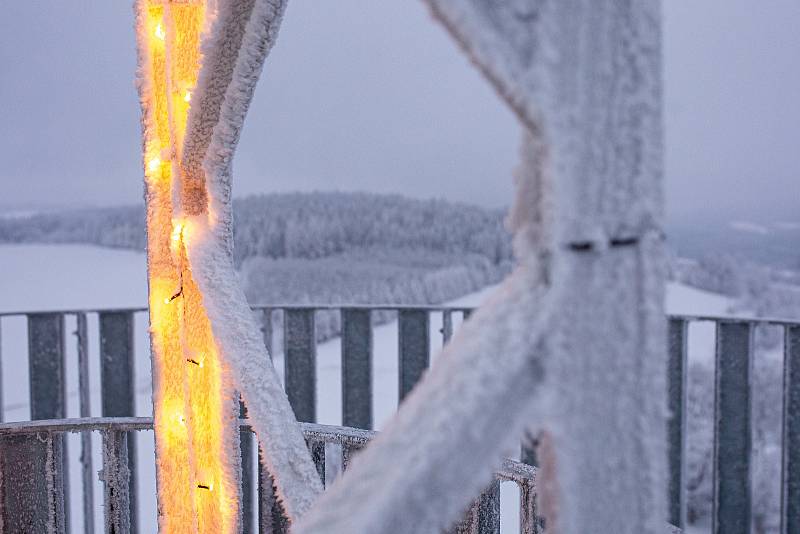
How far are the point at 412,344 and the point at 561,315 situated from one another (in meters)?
2.23

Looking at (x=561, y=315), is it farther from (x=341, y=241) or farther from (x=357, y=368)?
(x=341, y=241)

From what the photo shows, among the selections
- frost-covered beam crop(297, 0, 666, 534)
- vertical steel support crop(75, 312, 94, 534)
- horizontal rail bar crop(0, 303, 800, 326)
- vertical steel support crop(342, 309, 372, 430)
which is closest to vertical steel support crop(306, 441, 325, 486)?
frost-covered beam crop(297, 0, 666, 534)

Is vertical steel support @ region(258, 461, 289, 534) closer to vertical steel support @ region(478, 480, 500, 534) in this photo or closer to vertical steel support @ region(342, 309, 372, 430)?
vertical steel support @ region(478, 480, 500, 534)

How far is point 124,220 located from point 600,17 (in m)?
3.24

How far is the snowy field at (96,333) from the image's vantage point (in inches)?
96.9

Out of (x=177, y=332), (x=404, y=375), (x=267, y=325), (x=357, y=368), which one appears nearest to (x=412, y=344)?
(x=404, y=375)

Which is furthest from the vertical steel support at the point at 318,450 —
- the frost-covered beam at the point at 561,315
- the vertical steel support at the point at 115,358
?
the vertical steel support at the point at 115,358

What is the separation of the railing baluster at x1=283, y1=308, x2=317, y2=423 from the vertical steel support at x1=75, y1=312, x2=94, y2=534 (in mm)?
773

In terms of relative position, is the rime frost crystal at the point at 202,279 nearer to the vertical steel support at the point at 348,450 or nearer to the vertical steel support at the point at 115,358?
the vertical steel support at the point at 348,450

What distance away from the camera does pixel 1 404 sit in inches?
95.8

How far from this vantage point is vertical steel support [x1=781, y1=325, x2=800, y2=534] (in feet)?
7.20

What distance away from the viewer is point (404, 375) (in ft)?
8.23

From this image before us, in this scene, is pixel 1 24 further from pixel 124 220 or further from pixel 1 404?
pixel 1 404

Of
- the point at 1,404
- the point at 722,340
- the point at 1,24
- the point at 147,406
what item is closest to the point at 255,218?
the point at 147,406
